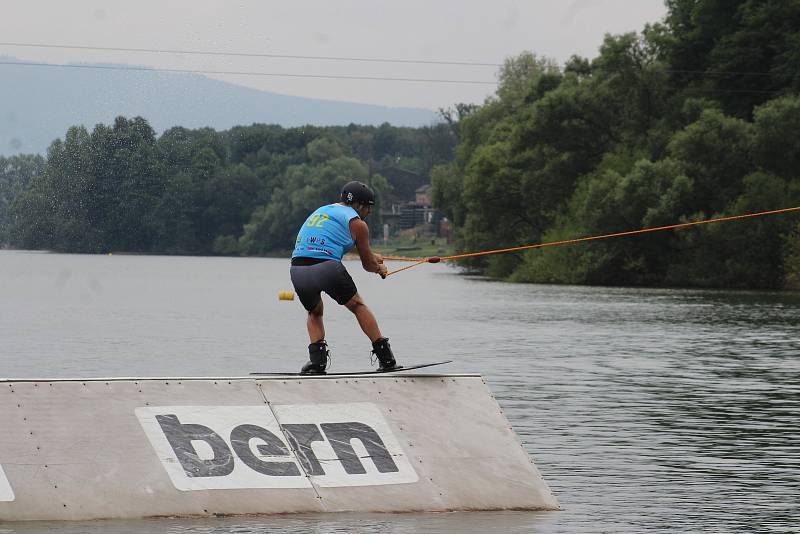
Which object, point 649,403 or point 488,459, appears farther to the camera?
point 649,403

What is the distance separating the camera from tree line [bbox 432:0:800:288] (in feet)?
244

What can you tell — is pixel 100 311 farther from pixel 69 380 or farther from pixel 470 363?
pixel 69 380

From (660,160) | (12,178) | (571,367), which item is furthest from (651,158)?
(12,178)

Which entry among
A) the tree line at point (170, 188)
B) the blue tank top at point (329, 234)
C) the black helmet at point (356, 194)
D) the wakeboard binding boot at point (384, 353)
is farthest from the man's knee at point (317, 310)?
the tree line at point (170, 188)

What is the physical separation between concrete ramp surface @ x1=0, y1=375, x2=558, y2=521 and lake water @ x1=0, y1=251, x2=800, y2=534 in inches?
7.9

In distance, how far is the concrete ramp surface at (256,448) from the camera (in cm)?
1066

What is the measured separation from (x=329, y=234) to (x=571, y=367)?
1636cm

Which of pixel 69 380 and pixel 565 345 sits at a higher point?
pixel 69 380

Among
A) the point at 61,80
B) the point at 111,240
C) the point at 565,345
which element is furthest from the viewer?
the point at 111,240

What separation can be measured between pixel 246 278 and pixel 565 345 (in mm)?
66171

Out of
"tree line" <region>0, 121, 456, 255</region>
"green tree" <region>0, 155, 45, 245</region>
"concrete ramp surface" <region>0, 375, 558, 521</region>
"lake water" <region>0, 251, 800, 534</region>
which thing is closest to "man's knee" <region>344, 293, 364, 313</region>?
"concrete ramp surface" <region>0, 375, 558, 521</region>

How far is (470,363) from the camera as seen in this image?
29438 millimetres

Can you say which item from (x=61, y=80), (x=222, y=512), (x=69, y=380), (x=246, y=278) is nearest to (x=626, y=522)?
(x=222, y=512)

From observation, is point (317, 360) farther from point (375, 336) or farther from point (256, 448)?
point (256, 448)
